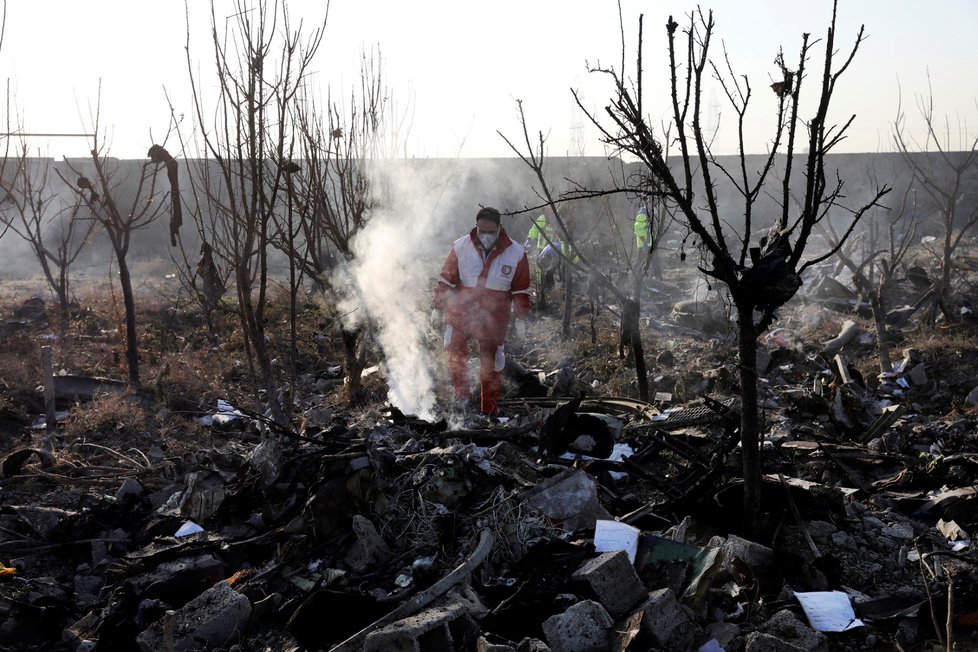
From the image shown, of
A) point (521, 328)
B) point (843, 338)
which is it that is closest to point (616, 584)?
point (843, 338)

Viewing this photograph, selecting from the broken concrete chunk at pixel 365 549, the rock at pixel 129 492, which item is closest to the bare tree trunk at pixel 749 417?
the broken concrete chunk at pixel 365 549

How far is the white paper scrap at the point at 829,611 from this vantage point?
2.98 metres

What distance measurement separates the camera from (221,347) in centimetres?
923

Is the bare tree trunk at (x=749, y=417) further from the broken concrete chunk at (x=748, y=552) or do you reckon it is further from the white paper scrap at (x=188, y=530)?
the white paper scrap at (x=188, y=530)

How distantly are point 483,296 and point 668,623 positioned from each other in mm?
3467

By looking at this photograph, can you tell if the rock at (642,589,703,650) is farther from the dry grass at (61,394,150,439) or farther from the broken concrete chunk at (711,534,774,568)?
the dry grass at (61,394,150,439)

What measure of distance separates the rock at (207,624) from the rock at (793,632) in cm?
216

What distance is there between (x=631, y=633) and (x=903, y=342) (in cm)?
785

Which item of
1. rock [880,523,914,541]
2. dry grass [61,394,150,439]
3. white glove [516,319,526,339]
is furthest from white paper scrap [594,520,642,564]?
white glove [516,319,526,339]

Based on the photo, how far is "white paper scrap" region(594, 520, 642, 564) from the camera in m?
3.30

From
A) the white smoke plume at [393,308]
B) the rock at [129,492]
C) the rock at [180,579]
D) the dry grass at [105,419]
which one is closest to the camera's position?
the rock at [180,579]

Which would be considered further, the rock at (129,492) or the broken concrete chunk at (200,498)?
the rock at (129,492)

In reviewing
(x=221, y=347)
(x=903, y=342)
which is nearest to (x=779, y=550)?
(x=903, y=342)

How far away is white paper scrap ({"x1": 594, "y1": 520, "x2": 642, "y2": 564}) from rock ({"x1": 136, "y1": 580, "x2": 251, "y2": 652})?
1586mm
